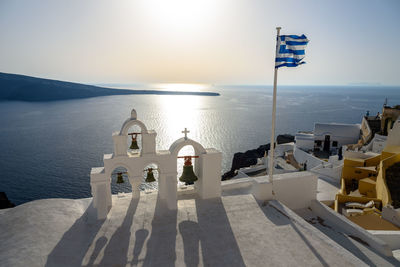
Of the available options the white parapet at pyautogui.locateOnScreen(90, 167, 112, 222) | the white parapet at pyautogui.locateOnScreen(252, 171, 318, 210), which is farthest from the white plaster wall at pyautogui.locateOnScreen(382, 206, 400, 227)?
the white parapet at pyautogui.locateOnScreen(90, 167, 112, 222)

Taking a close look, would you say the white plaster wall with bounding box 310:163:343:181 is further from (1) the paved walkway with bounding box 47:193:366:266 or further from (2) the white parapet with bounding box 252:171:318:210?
(1) the paved walkway with bounding box 47:193:366:266

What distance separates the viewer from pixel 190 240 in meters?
7.12

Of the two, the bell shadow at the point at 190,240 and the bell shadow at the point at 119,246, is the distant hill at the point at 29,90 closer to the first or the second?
the bell shadow at the point at 119,246

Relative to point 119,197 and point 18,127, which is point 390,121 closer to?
point 119,197

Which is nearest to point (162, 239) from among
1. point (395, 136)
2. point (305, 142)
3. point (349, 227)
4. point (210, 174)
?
point (210, 174)

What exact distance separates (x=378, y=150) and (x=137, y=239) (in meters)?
27.4

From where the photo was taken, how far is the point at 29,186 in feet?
124

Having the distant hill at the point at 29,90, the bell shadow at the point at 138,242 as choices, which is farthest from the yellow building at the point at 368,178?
the distant hill at the point at 29,90

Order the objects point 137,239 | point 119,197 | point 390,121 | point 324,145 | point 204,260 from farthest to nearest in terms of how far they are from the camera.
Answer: point 324,145, point 390,121, point 119,197, point 137,239, point 204,260

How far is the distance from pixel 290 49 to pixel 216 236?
6630 mm

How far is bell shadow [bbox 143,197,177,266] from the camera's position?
6289mm

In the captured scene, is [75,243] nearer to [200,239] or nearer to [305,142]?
[200,239]

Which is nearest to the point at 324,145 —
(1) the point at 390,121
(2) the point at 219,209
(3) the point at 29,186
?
(1) the point at 390,121

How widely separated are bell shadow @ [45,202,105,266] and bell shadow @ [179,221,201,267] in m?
2.53
